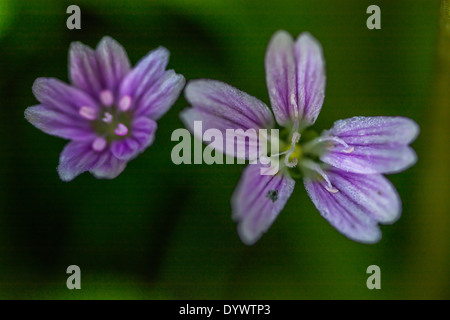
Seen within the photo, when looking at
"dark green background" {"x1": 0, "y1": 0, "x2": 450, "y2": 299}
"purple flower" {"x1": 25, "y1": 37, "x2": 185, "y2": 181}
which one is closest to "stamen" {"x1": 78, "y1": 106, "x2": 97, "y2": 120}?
"purple flower" {"x1": 25, "y1": 37, "x2": 185, "y2": 181}

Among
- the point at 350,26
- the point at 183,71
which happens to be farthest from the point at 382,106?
the point at 183,71

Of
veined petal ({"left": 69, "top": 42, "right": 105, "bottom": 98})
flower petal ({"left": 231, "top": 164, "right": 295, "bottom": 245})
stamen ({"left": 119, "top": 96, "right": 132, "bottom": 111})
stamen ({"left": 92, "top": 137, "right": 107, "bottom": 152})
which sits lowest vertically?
flower petal ({"left": 231, "top": 164, "right": 295, "bottom": 245})

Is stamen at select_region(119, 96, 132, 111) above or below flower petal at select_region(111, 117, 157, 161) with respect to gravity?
above

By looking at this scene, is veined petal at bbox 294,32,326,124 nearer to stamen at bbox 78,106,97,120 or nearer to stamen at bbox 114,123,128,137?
stamen at bbox 114,123,128,137

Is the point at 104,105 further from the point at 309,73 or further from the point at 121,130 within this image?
the point at 309,73

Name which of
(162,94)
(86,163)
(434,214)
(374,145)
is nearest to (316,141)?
(374,145)

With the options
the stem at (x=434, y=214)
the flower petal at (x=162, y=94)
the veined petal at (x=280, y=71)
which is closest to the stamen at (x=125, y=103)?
the flower petal at (x=162, y=94)
